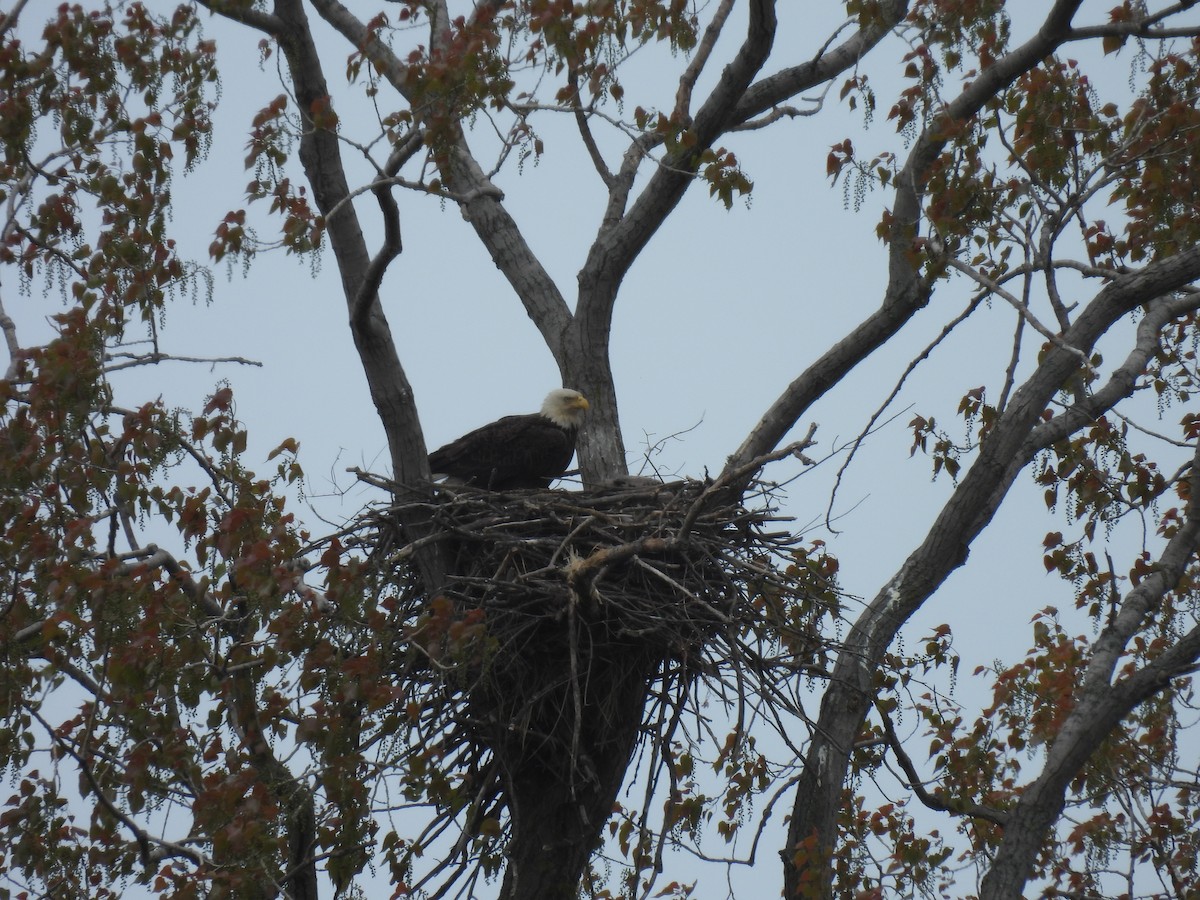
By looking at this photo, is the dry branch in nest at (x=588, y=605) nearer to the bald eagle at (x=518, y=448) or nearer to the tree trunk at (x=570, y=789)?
the tree trunk at (x=570, y=789)

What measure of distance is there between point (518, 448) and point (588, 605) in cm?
230

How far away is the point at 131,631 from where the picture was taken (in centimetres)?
575

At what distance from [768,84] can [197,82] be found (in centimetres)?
304

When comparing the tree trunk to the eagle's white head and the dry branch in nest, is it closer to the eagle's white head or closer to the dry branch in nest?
the dry branch in nest

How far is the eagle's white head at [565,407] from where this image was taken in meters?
8.00

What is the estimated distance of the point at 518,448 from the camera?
8.14 metres

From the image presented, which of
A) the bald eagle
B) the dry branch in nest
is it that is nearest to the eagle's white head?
the bald eagle

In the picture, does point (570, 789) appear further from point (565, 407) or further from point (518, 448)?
point (565, 407)

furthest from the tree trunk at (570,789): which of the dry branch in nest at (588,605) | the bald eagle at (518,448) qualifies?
the bald eagle at (518,448)

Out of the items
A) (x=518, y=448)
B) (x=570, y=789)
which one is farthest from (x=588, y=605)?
(x=518, y=448)

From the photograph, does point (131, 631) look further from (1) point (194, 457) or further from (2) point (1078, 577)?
(2) point (1078, 577)

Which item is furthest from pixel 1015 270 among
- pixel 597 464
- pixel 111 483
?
pixel 111 483

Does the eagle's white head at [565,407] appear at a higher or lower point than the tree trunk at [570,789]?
higher

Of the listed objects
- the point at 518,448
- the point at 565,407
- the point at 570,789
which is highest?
the point at 565,407
